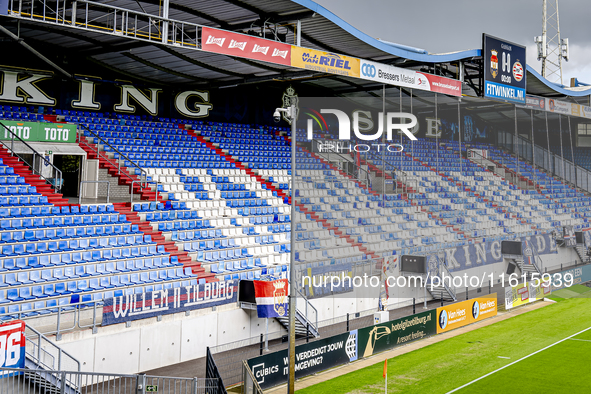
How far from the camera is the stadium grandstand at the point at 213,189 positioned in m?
15.8

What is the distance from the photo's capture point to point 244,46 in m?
20.1

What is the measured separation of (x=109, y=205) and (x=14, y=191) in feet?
9.69

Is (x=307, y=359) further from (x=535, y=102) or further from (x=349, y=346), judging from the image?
(x=535, y=102)

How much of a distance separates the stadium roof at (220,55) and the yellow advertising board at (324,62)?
0.80 m

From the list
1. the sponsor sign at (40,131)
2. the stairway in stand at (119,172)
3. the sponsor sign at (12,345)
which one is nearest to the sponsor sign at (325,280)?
the stairway in stand at (119,172)

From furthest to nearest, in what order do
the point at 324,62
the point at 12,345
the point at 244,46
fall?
the point at 324,62
the point at 244,46
the point at 12,345

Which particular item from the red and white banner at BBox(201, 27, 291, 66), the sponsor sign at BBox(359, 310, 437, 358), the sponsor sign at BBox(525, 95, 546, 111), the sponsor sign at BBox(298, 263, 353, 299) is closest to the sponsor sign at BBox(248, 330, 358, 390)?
the sponsor sign at BBox(359, 310, 437, 358)

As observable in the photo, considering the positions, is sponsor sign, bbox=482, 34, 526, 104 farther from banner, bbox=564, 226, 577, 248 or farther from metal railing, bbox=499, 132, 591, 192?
metal railing, bbox=499, 132, 591, 192

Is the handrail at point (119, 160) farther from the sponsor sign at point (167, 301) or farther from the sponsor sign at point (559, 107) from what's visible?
the sponsor sign at point (559, 107)

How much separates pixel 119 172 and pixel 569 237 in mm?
28286

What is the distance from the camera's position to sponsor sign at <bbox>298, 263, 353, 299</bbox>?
822 inches

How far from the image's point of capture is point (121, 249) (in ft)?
57.4

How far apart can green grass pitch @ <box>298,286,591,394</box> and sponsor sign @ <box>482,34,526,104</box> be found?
1167 centimetres

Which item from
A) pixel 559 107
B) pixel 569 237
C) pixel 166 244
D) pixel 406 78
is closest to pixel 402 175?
pixel 406 78
